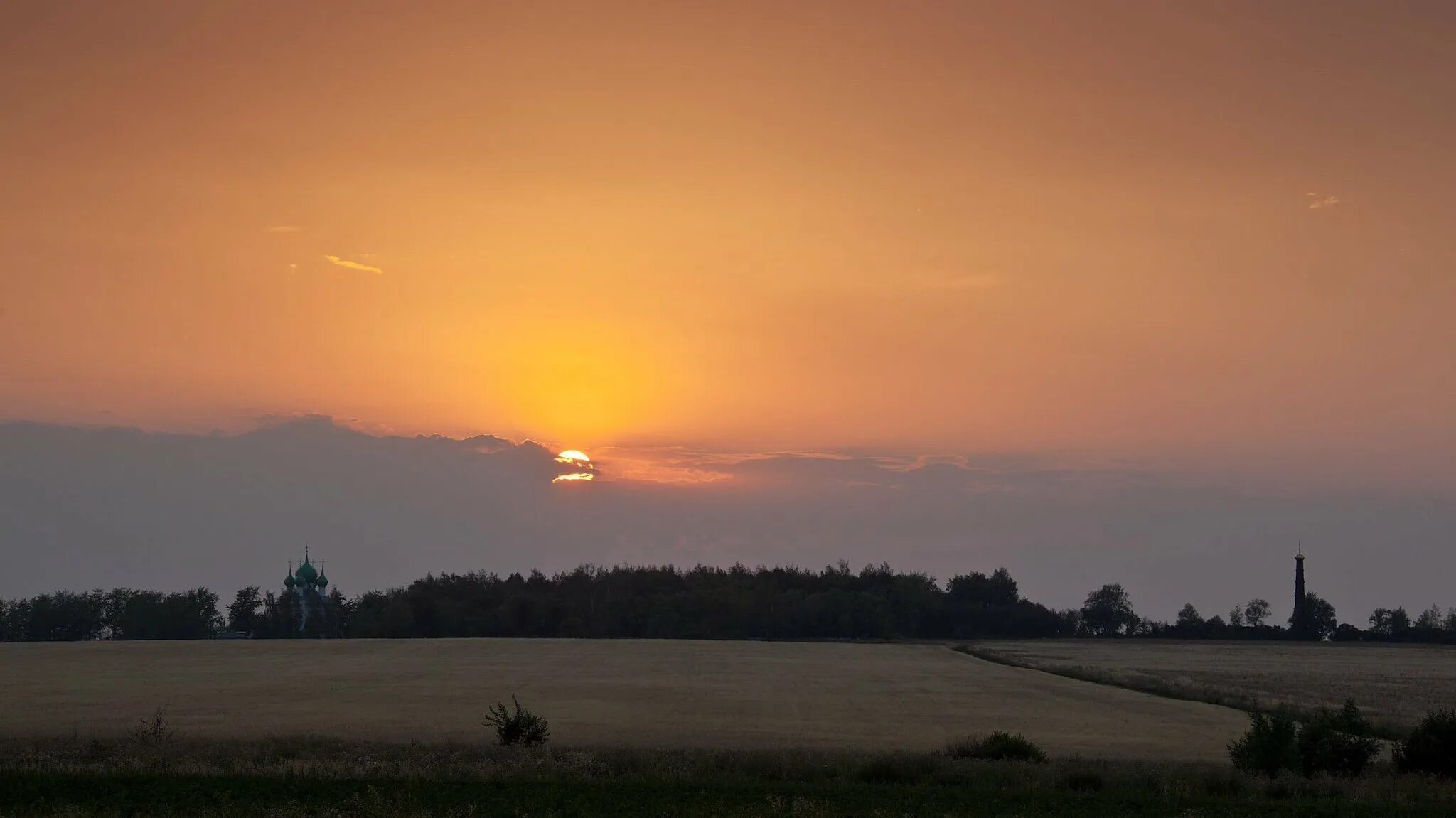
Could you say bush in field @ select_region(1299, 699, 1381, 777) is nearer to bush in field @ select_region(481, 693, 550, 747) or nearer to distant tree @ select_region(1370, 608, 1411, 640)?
bush in field @ select_region(481, 693, 550, 747)

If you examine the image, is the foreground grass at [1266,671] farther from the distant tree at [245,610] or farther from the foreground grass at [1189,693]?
the distant tree at [245,610]

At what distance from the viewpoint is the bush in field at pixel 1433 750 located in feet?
95.9

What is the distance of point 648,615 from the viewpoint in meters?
166

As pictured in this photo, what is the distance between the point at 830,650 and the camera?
108500mm

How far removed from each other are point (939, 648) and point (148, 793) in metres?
106

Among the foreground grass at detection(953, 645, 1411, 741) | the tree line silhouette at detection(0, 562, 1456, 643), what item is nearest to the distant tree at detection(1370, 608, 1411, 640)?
the tree line silhouette at detection(0, 562, 1456, 643)

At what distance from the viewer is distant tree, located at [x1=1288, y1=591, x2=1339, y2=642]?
187750mm

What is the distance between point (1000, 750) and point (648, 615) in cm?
13613

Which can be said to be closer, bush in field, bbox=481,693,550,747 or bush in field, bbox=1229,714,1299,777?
bush in field, bbox=1229,714,1299,777

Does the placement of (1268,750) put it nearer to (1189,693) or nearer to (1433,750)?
(1433,750)

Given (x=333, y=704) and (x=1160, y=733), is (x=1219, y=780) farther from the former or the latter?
(x=333, y=704)

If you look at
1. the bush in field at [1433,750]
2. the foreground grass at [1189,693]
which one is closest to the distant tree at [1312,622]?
the foreground grass at [1189,693]

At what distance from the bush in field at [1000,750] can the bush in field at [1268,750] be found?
4.85m

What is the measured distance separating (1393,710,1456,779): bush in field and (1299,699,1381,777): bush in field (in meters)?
0.80
